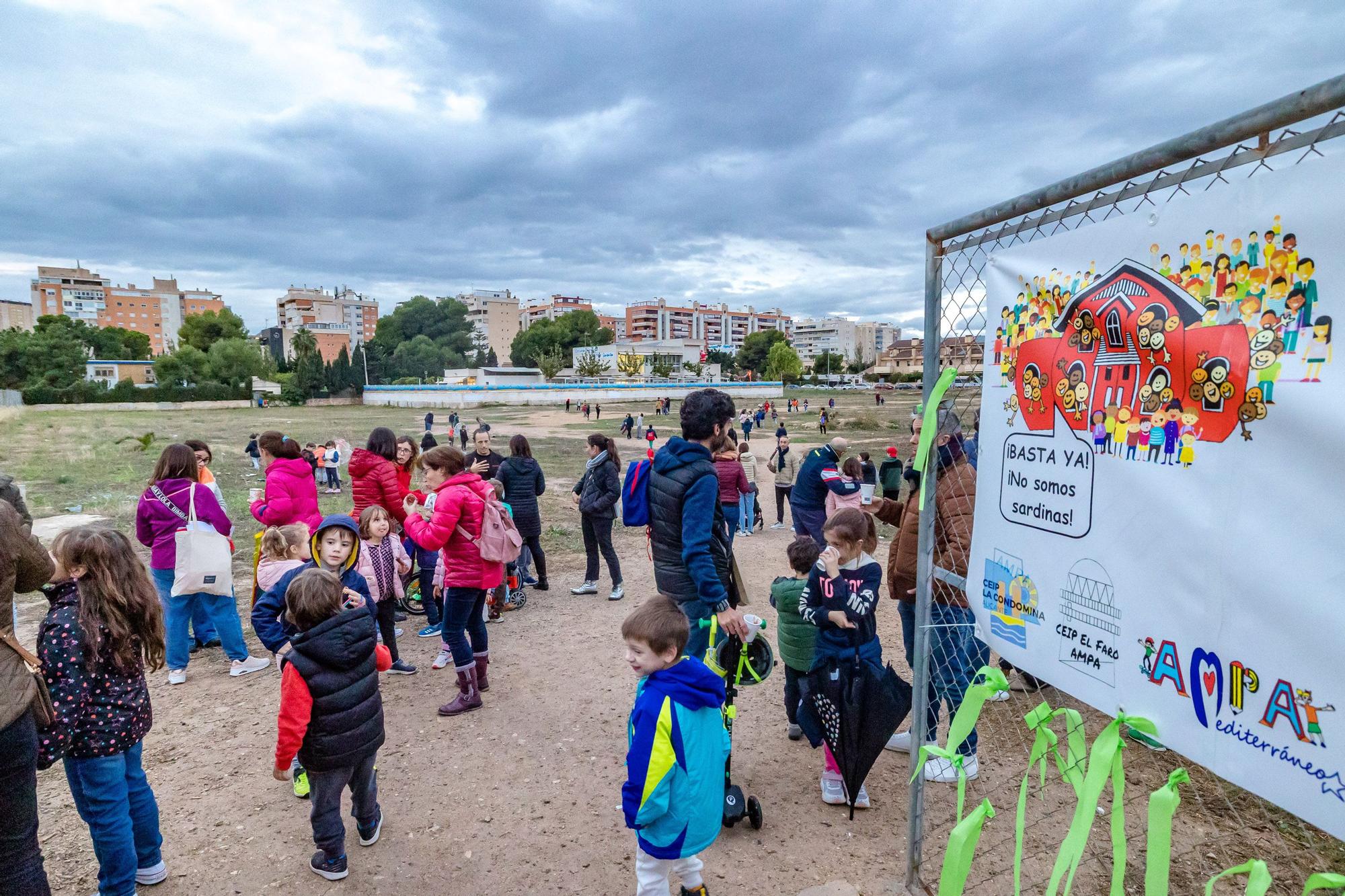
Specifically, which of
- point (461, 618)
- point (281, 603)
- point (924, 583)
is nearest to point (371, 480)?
point (461, 618)

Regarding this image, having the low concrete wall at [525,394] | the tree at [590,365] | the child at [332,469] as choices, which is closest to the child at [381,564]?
the child at [332,469]

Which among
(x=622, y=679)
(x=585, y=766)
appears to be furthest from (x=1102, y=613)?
(x=622, y=679)

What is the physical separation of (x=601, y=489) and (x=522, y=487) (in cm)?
82

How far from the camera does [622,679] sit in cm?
525

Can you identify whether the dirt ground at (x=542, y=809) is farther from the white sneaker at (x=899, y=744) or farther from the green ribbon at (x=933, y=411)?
the green ribbon at (x=933, y=411)

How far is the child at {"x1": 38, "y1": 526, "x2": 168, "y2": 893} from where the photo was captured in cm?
262

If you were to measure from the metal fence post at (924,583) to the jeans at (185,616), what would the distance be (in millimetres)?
4849

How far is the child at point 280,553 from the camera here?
4070 mm

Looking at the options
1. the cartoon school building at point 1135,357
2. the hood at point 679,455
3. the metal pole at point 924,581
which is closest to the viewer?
the cartoon school building at point 1135,357

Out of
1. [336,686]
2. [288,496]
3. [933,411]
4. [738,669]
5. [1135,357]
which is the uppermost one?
[1135,357]

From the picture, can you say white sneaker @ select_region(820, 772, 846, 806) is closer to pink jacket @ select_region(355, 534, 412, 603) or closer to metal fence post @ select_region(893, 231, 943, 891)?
metal fence post @ select_region(893, 231, 943, 891)

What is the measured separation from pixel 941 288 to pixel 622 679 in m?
3.71

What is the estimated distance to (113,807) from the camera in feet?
9.10

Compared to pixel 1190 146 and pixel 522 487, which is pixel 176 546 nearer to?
pixel 522 487
